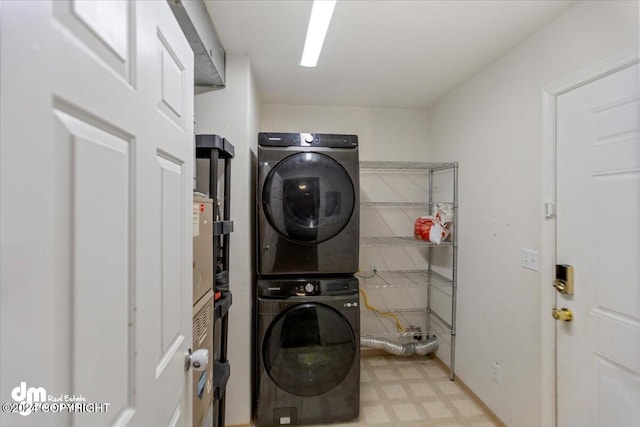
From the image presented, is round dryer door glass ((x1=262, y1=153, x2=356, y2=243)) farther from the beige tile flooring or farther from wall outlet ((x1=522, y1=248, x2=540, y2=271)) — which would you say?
the beige tile flooring

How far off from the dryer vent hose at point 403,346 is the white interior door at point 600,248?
1.20 metres

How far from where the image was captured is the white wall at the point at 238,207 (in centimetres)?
184

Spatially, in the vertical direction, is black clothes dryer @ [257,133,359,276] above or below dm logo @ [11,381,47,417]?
above

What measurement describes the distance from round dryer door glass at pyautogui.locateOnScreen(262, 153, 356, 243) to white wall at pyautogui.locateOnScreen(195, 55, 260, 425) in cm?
19

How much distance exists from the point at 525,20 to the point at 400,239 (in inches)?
71.3

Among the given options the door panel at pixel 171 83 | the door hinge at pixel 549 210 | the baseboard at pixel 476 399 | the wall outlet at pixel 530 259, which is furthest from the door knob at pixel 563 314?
the door panel at pixel 171 83

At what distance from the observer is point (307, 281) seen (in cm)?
192

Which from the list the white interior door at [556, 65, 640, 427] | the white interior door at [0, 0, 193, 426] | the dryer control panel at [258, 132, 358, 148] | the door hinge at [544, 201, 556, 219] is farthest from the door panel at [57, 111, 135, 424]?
the door hinge at [544, 201, 556, 219]

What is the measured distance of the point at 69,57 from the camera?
1.36 feet

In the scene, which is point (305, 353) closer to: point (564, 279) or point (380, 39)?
point (564, 279)

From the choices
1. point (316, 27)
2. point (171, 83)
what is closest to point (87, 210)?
point (171, 83)

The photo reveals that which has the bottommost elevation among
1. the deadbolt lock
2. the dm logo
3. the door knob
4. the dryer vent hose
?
the dryer vent hose

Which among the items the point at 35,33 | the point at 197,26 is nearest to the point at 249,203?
the point at 197,26

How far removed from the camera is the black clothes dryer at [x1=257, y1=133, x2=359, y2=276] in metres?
1.90
